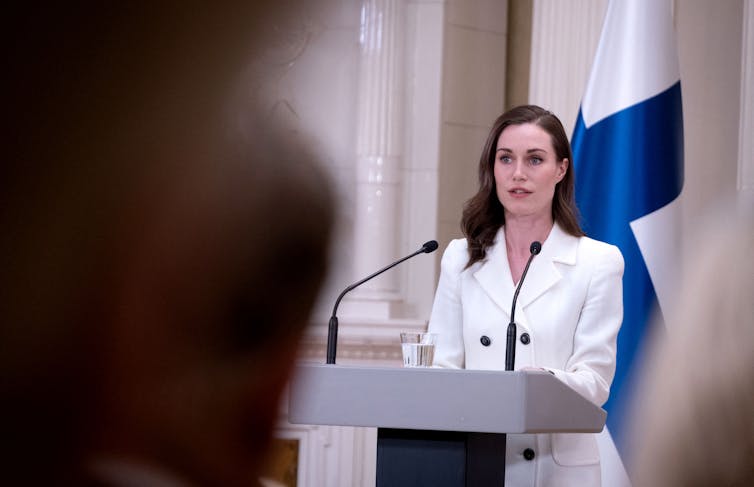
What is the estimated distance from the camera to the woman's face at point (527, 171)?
118 inches

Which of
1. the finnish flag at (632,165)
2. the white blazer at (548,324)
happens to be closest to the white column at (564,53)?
the finnish flag at (632,165)

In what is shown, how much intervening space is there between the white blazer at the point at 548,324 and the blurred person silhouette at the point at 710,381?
1.52 m

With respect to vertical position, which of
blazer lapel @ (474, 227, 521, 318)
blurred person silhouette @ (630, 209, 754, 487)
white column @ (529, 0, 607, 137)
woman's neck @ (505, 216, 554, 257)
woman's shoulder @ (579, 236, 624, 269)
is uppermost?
white column @ (529, 0, 607, 137)

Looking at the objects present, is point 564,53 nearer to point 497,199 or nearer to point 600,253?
point 497,199

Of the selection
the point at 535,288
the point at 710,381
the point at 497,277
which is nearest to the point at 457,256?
the point at 497,277

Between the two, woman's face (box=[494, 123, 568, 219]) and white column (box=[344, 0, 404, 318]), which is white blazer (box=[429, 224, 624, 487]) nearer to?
woman's face (box=[494, 123, 568, 219])

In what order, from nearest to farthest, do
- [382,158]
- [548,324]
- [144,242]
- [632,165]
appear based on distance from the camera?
[144,242]
[548,324]
[632,165]
[382,158]

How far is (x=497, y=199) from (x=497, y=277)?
1.04 ft

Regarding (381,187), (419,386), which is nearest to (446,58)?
(381,187)

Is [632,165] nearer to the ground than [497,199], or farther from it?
farther from it

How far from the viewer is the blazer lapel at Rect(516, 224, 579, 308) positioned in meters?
2.85

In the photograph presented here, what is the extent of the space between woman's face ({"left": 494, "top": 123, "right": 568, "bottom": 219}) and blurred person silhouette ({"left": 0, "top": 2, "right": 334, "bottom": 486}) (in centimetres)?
270

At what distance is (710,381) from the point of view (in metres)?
4.37

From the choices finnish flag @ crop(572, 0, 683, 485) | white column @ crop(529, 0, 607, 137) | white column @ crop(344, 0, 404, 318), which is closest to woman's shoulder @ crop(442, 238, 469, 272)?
finnish flag @ crop(572, 0, 683, 485)
